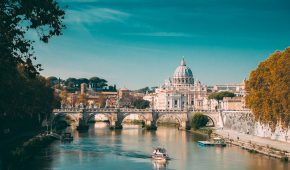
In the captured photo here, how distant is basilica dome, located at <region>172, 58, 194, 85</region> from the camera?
15600 centimetres

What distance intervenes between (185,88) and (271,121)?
332 ft

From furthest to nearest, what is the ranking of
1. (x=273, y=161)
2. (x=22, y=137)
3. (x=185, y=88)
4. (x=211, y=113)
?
(x=185, y=88)
(x=211, y=113)
(x=22, y=137)
(x=273, y=161)

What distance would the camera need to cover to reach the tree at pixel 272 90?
3932 cm

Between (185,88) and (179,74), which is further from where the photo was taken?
(179,74)

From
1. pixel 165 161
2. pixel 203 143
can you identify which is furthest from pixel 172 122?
pixel 165 161

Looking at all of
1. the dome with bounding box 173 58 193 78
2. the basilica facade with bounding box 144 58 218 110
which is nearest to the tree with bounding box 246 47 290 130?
the basilica facade with bounding box 144 58 218 110

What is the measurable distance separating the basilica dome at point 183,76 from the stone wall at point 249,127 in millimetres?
79117

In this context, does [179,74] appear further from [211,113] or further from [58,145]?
[58,145]

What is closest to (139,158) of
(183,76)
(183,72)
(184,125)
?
(184,125)

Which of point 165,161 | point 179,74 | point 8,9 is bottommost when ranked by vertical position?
point 165,161

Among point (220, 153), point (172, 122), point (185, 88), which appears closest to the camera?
point (220, 153)

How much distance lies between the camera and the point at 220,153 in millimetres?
42719

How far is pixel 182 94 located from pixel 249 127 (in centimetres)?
8029

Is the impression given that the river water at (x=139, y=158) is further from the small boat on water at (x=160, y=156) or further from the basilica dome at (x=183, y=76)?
the basilica dome at (x=183, y=76)
